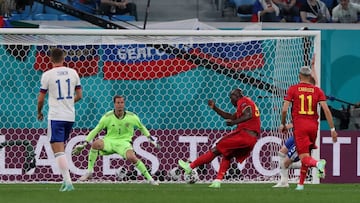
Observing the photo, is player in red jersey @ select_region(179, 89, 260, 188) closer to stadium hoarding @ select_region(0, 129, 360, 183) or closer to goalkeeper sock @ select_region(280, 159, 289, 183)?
goalkeeper sock @ select_region(280, 159, 289, 183)

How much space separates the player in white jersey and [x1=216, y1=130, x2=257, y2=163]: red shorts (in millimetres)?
3430

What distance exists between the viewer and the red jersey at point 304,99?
16.5 metres

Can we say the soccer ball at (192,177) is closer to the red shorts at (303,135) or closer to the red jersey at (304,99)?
the red shorts at (303,135)

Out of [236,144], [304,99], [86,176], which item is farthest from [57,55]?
[86,176]

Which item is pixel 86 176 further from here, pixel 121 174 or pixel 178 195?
pixel 178 195

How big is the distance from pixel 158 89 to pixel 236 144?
11.4 ft

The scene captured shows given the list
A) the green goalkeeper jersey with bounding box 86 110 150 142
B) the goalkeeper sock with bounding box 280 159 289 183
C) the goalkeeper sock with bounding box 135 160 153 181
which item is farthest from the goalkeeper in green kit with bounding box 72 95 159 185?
the goalkeeper sock with bounding box 280 159 289 183

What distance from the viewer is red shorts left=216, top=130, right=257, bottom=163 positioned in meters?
18.2

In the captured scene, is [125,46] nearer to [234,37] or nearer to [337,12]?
[234,37]

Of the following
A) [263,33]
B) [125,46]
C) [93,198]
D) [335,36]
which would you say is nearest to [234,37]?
[263,33]

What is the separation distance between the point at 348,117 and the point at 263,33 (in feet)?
11.8

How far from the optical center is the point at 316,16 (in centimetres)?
2453

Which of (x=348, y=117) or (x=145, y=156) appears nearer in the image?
(x=145, y=156)

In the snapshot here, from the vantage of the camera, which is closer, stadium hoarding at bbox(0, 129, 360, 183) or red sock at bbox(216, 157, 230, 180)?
red sock at bbox(216, 157, 230, 180)
